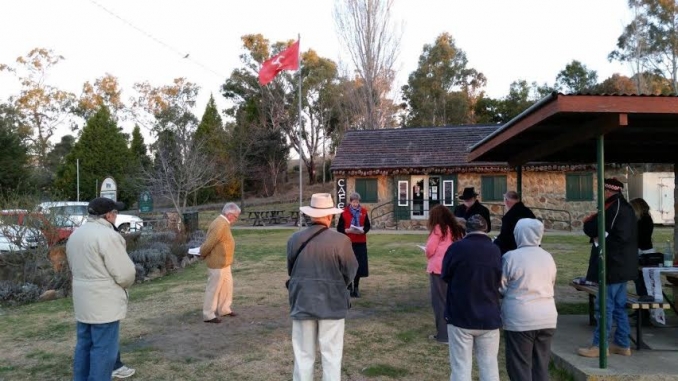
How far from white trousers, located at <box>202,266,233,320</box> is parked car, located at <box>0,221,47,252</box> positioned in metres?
5.74

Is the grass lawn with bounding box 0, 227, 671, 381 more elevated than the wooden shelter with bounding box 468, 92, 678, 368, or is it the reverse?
the wooden shelter with bounding box 468, 92, 678, 368

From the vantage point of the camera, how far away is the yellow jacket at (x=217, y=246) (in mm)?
7340

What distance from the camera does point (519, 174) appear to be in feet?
27.9

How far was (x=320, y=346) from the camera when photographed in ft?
14.5

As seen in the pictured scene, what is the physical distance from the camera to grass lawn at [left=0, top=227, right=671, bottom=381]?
18.5 feet

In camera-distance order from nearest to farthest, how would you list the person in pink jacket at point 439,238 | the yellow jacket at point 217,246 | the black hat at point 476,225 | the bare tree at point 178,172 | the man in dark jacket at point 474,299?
1. the man in dark jacket at point 474,299
2. the black hat at point 476,225
3. the person in pink jacket at point 439,238
4. the yellow jacket at point 217,246
5. the bare tree at point 178,172

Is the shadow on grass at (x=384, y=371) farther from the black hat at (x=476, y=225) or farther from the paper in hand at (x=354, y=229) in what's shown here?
the paper in hand at (x=354, y=229)

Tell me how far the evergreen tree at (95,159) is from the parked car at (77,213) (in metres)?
15.8

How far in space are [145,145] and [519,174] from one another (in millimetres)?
39958

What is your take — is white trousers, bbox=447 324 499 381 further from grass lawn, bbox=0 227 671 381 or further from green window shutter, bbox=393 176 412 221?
green window shutter, bbox=393 176 412 221

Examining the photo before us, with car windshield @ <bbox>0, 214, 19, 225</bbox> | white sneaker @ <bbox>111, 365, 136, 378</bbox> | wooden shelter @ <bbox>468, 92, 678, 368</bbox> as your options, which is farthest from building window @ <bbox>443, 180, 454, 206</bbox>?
white sneaker @ <bbox>111, 365, 136, 378</bbox>

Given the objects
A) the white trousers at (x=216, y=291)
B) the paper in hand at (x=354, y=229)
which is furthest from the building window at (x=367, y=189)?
the white trousers at (x=216, y=291)

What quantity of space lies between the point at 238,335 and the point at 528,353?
381cm

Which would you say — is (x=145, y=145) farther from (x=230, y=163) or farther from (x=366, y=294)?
(x=366, y=294)
